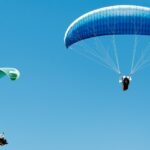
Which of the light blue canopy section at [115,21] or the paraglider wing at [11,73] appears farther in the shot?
the paraglider wing at [11,73]

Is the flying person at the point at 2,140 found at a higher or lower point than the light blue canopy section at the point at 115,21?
lower

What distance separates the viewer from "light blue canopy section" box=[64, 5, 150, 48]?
165 ft

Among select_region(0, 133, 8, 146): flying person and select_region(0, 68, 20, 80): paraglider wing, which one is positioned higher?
select_region(0, 68, 20, 80): paraglider wing

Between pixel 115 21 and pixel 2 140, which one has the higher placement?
pixel 115 21

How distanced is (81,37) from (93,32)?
4.34ft

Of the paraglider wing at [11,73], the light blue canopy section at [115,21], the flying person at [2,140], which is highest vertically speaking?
the light blue canopy section at [115,21]

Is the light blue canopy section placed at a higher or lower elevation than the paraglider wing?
higher

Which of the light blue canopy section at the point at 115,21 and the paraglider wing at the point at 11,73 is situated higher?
the light blue canopy section at the point at 115,21

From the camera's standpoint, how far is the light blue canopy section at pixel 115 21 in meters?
50.4

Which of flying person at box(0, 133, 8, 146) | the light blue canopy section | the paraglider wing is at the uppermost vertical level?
the light blue canopy section

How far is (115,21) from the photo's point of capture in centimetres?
5078

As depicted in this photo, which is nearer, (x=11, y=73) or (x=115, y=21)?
(x=115, y=21)

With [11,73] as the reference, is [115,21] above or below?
above

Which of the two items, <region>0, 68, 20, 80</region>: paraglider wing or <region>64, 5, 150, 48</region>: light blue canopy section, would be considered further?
<region>0, 68, 20, 80</region>: paraglider wing
